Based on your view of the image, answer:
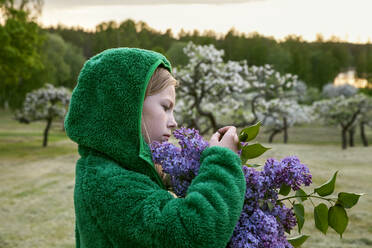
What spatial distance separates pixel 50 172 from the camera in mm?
16219

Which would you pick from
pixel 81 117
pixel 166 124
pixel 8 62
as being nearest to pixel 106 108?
Result: pixel 81 117

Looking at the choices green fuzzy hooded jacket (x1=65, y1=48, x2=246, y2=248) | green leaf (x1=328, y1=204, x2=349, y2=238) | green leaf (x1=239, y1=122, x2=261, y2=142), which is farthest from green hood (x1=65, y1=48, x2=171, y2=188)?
green leaf (x1=328, y1=204, x2=349, y2=238)

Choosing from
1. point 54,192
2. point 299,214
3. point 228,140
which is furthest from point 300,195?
point 54,192

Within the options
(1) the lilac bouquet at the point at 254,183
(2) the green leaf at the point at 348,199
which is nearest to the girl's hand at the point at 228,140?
(1) the lilac bouquet at the point at 254,183

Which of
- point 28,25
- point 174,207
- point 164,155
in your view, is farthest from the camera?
point 28,25

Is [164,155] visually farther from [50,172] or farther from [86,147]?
[50,172]

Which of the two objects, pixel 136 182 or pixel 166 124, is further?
pixel 166 124

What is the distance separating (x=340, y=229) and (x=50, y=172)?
15.6 m

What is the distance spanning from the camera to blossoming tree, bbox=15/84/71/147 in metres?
23.0

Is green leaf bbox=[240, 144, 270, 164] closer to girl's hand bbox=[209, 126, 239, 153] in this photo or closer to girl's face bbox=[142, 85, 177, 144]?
girl's hand bbox=[209, 126, 239, 153]

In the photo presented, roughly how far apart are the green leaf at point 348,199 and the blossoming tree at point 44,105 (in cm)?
2225

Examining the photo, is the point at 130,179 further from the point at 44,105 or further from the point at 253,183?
the point at 44,105

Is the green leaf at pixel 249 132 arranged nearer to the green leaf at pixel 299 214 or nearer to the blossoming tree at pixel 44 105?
the green leaf at pixel 299 214

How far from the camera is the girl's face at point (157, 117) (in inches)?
66.8
